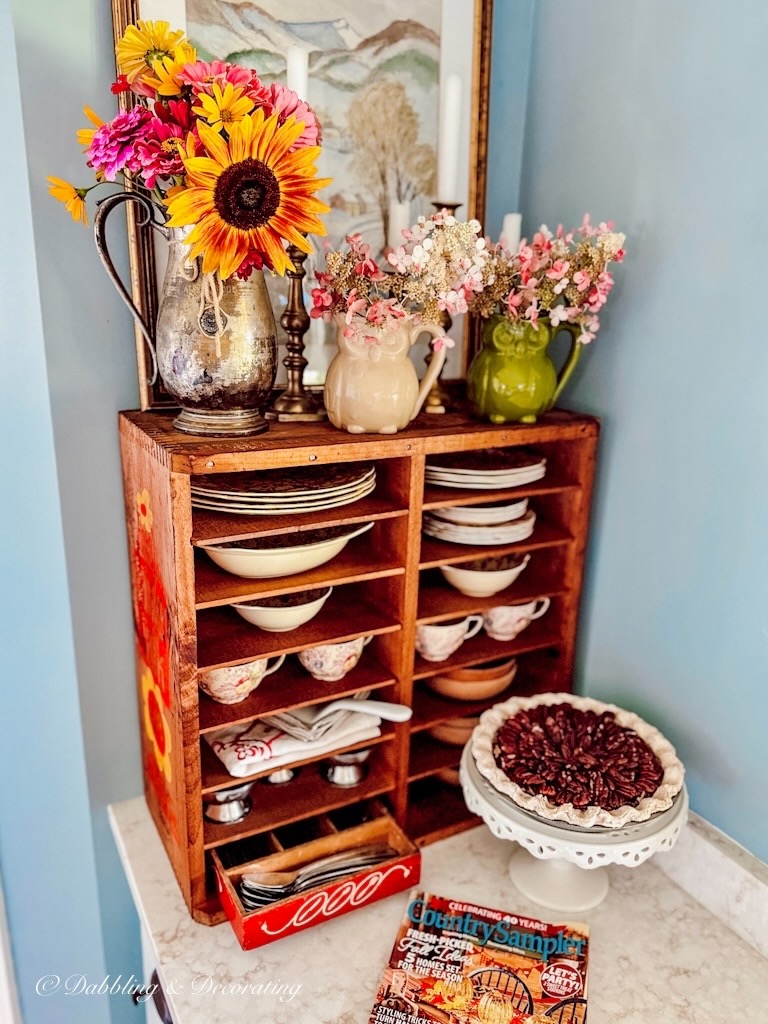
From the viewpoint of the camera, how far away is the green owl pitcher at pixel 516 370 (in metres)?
1.15

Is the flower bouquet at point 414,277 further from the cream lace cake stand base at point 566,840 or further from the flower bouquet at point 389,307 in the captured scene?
the cream lace cake stand base at point 566,840

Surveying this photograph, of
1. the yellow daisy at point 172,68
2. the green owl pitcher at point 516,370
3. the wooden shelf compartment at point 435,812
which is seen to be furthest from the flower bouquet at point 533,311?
the wooden shelf compartment at point 435,812

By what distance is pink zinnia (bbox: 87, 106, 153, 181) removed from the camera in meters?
0.83

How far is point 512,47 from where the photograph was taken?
129 centimetres

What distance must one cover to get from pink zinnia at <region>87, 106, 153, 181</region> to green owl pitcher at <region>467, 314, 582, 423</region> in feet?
1.80

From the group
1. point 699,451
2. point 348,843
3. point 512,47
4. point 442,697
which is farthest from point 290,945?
point 512,47

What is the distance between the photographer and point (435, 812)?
1.31 meters

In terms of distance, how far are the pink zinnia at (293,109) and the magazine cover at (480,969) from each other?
1046 millimetres

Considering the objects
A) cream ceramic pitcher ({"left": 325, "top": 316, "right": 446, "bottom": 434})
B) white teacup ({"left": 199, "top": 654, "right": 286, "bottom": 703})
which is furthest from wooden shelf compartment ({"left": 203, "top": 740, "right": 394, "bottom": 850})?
cream ceramic pitcher ({"left": 325, "top": 316, "right": 446, "bottom": 434})

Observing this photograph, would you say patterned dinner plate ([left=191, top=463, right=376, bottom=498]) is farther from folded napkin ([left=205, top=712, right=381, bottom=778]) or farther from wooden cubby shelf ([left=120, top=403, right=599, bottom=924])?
folded napkin ([left=205, top=712, right=381, bottom=778])

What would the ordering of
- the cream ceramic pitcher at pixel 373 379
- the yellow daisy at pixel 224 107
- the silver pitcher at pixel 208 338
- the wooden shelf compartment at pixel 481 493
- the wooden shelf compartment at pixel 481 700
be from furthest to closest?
the wooden shelf compartment at pixel 481 700
the wooden shelf compartment at pixel 481 493
the cream ceramic pitcher at pixel 373 379
the silver pitcher at pixel 208 338
the yellow daisy at pixel 224 107

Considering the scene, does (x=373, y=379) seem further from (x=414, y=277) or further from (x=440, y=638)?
(x=440, y=638)

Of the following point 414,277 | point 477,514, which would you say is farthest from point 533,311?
point 477,514

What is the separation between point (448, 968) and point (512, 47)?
4.71ft
